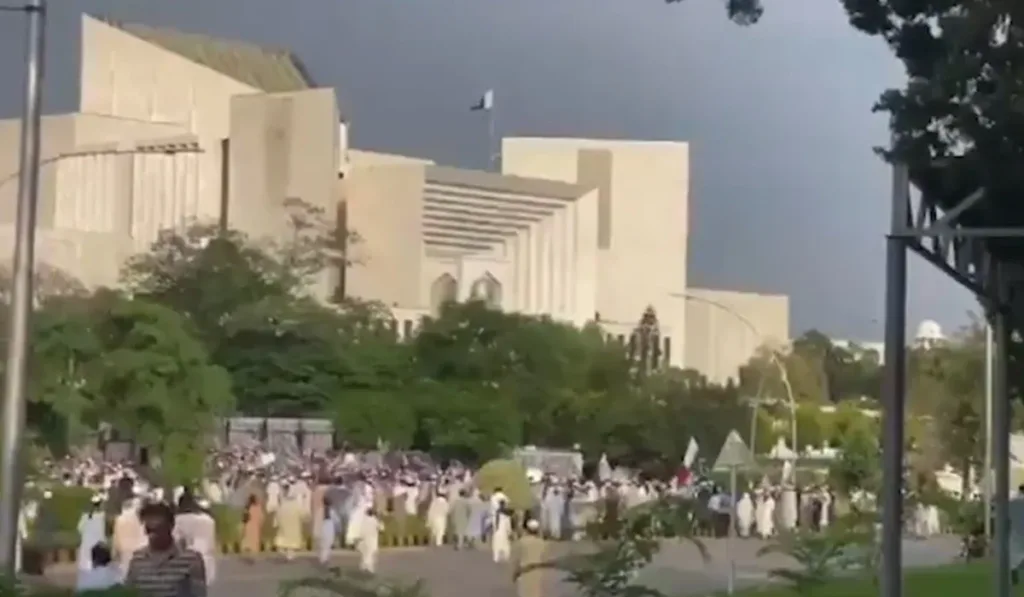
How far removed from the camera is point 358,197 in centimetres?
11675

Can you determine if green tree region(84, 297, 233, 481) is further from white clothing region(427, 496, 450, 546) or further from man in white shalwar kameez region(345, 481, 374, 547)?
man in white shalwar kameez region(345, 481, 374, 547)

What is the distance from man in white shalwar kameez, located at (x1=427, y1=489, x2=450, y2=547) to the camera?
38.0 metres

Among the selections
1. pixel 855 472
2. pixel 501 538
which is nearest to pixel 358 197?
pixel 855 472

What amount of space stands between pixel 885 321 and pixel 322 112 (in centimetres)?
10026

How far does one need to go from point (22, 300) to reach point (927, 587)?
11594 mm

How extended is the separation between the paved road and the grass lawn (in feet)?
4.01

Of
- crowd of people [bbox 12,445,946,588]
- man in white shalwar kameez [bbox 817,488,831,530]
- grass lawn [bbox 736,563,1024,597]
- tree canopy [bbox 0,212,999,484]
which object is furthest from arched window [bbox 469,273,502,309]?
grass lawn [bbox 736,563,1024,597]

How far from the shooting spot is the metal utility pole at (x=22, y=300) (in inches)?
603

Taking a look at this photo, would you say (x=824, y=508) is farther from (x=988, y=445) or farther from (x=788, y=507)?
(x=988, y=445)

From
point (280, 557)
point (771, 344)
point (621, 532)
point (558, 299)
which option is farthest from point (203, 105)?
point (621, 532)

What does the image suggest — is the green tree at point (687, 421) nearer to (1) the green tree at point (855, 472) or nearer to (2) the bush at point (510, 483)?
(1) the green tree at point (855, 472)

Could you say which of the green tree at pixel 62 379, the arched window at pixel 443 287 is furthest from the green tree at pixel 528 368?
the arched window at pixel 443 287

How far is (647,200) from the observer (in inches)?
5330

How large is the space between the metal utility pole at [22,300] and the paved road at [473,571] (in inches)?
197
